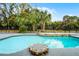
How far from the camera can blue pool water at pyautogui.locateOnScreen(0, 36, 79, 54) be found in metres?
4.04

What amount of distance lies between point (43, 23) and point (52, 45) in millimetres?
584

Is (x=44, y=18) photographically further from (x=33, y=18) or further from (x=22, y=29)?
(x=22, y=29)

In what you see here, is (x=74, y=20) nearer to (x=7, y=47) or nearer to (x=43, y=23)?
(x=43, y=23)

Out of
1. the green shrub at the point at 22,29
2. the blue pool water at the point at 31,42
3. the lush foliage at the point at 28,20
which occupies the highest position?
the lush foliage at the point at 28,20

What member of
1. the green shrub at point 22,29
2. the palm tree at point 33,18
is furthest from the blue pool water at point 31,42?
the palm tree at point 33,18

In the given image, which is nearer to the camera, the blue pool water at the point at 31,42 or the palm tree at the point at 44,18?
the blue pool water at the point at 31,42

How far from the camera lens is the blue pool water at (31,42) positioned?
404cm

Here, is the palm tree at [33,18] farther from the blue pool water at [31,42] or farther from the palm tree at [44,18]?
the blue pool water at [31,42]

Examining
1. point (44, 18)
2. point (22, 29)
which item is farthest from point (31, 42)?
point (44, 18)

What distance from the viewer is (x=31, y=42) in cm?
407

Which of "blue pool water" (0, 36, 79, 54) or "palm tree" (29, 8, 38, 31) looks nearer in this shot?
"blue pool water" (0, 36, 79, 54)

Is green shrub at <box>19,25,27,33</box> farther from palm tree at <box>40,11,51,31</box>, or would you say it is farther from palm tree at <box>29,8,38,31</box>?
palm tree at <box>40,11,51,31</box>

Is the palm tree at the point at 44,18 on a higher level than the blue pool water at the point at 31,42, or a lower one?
A: higher

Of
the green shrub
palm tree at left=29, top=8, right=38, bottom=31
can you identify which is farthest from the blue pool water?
palm tree at left=29, top=8, right=38, bottom=31
